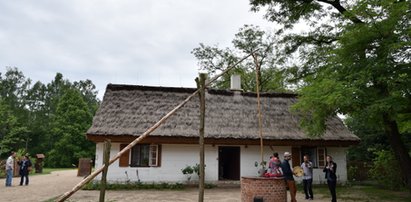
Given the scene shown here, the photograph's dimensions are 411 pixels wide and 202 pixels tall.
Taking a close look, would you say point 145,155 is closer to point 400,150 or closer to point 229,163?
point 229,163

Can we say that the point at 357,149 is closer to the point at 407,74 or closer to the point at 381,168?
the point at 381,168

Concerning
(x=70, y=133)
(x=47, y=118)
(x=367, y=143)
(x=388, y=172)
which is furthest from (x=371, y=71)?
(x=47, y=118)

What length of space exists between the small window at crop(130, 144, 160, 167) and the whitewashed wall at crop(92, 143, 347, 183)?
0.92 ft

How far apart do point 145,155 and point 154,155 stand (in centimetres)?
43

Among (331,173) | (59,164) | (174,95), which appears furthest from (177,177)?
(59,164)

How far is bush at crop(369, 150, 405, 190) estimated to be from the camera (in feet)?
46.3

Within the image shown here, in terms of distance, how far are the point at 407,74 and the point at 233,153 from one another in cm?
963

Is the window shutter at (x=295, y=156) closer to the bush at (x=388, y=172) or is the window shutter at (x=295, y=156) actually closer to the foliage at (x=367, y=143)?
the bush at (x=388, y=172)

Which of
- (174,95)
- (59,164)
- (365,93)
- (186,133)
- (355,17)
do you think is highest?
(355,17)

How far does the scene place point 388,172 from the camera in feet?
48.4

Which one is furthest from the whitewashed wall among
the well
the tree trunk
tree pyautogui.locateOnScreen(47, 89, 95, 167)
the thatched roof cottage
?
tree pyautogui.locateOnScreen(47, 89, 95, 167)

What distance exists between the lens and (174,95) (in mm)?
18047

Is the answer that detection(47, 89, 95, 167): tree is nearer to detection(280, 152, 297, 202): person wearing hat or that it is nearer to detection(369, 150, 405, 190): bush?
detection(369, 150, 405, 190): bush

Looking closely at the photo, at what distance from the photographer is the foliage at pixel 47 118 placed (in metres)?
35.0
